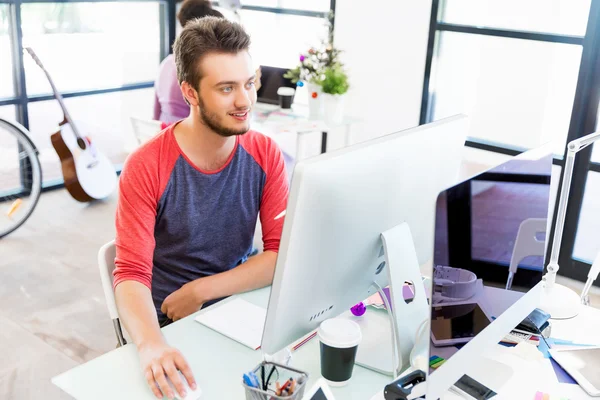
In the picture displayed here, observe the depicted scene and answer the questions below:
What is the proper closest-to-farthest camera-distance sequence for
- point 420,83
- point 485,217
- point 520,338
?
point 485,217 → point 520,338 → point 420,83

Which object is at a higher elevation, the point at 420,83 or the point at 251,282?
the point at 420,83

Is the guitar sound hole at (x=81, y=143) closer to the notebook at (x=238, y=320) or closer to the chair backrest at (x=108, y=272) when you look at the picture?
the chair backrest at (x=108, y=272)

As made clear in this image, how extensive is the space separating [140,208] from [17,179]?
290cm

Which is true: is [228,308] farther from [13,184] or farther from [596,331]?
[13,184]

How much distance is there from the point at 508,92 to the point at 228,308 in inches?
102

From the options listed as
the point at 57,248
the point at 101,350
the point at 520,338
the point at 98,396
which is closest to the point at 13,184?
the point at 57,248

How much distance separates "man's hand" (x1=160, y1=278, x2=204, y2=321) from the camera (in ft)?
5.17

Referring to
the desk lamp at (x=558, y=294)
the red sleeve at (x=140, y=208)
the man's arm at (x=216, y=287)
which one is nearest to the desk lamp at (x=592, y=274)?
the desk lamp at (x=558, y=294)

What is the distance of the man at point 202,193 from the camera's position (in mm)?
1561

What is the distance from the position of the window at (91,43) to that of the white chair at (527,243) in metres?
Answer: 3.59

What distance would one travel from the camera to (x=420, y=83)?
12.7ft

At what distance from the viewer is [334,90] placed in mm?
3623

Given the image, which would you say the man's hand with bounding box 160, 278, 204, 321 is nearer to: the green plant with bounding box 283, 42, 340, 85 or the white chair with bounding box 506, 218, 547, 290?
the white chair with bounding box 506, 218, 547, 290

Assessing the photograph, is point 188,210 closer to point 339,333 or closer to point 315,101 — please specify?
point 339,333
